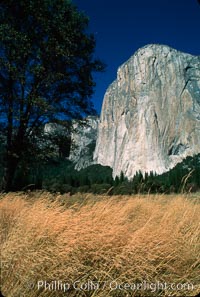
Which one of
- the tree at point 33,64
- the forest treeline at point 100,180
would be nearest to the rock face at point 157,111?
the forest treeline at point 100,180

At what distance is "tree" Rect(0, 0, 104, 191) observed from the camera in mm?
9234

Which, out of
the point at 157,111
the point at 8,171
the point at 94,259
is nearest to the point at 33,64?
the point at 8,171

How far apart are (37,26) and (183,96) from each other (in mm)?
115398

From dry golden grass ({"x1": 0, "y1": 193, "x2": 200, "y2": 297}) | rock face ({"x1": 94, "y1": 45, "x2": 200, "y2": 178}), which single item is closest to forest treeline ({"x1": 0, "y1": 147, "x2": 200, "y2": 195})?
dry golden grass ({"x1": 0, "y1": 193, "x2": 200, "y2": 297})

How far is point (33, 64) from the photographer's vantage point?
A: 980 centimetres

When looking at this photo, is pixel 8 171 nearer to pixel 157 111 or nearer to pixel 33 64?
pixel 33 64

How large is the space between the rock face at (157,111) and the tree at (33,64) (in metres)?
102

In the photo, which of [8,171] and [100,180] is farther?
[100,180]

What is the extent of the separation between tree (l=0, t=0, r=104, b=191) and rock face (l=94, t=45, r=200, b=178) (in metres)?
102

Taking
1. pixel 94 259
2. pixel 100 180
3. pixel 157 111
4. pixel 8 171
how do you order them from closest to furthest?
pixel 94 259
pixel 8 171
pixel 100 180
pixel 157 111

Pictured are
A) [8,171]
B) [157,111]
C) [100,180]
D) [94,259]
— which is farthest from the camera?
[157,111]

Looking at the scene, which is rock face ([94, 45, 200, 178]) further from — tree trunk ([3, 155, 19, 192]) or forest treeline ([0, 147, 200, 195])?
tree trunk ([3, 155, 19, 192])

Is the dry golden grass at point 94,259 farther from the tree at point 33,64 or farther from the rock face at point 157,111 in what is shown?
the rock face at point 157,111

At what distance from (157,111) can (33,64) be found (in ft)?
358
